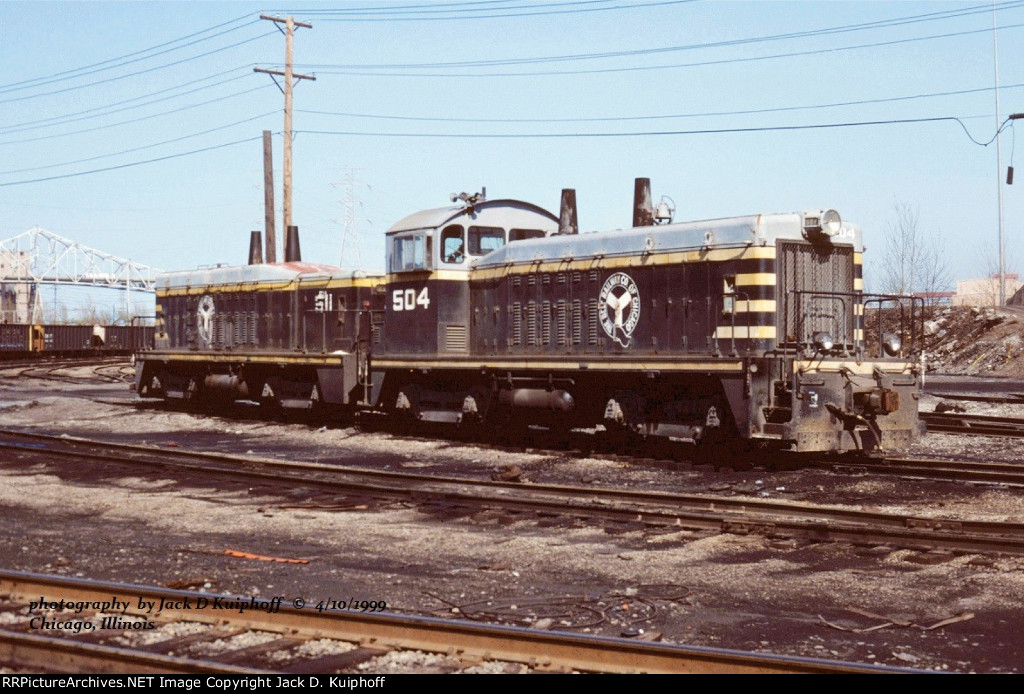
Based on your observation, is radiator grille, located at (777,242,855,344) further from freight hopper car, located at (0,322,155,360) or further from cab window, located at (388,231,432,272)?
freight hopper car, located at (0,322,155,360)

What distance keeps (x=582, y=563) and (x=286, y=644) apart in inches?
131

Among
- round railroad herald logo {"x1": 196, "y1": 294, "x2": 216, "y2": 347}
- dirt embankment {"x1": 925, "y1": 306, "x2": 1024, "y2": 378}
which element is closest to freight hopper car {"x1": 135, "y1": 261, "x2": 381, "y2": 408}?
round railroad herald logo {"x1": 196, "y1": 294, "x2": 216, "y2": 347}

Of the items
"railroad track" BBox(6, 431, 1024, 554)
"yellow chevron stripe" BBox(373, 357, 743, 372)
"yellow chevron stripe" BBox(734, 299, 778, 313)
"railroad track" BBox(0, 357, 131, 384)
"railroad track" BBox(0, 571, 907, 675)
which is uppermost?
"yellow chevron stripe" BBox(734, 299, 778, 313)

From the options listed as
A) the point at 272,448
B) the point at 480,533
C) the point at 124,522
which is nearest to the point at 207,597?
the point at 480,533

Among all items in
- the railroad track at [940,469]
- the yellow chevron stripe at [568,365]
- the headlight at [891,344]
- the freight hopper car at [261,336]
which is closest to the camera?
the railroad track at [940,469]

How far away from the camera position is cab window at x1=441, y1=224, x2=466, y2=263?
18.5 metres

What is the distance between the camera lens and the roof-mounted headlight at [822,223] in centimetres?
1429

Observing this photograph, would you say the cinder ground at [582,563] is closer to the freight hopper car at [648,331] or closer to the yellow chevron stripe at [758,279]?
the freight hopper car at [648,331]

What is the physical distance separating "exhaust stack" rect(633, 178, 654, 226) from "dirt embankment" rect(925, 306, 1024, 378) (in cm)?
2338

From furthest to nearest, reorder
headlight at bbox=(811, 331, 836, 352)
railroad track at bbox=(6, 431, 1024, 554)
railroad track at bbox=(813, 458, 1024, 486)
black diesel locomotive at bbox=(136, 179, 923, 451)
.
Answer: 1. black diesel locomotive at bbox=(136, 179, 923, 451)
2. headlight at bbox=(811, 331, 836, 352)
3. railroad track at bbox=(813, 458, 1024, 486)
4. railroad track at bbox=(6, 431, 1024, 554)

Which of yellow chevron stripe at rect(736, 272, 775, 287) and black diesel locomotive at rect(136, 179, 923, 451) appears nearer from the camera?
black diesel locomotive at rect(136, 179, 923, 451)

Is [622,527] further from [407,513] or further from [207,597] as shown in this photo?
[207,597]

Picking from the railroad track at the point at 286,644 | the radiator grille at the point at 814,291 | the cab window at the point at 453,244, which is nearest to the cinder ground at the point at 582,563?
the railroad track at the point at 286,644

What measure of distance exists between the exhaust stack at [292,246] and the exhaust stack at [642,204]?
15048 mm
